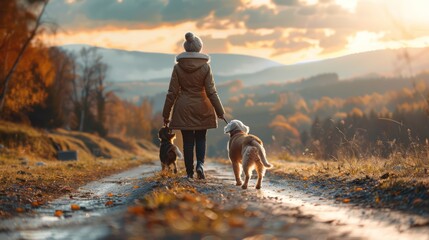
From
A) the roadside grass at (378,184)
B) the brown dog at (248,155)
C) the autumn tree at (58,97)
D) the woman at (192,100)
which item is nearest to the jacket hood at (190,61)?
the woman at (192,100)

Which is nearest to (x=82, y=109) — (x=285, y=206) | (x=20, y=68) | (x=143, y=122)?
(x=20, y=68)

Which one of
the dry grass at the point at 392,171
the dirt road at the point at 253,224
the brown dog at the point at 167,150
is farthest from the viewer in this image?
the brown dog at the point at 167,150

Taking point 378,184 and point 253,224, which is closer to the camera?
point 253,224

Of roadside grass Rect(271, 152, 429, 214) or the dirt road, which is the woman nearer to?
roadside grass Rect(271, 152, 429, 214)

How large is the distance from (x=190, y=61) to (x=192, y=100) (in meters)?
0.83

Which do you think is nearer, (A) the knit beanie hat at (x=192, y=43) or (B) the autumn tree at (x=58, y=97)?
(A) the knit beanie hat at (x=192, y=43)

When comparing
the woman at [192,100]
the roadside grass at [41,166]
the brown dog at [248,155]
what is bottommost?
the roadside grass at [41,166]

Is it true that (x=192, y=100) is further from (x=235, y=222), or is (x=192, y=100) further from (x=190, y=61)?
(x=235, y=222)

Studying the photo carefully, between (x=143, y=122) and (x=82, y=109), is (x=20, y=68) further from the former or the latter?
(x=143, y=122)

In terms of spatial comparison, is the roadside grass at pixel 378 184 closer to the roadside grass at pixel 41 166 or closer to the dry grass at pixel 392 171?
the dry grass at pixel 392 171

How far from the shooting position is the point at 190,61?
10953 mm

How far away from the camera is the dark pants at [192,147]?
11070 millimetres

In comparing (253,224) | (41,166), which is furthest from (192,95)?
(41,166)

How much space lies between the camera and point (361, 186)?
28.6ft
